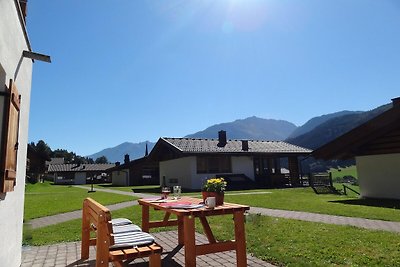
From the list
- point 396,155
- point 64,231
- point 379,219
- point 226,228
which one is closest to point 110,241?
point 226,228

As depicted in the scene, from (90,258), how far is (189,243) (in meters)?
2.11

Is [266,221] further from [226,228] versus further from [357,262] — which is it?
[357,262]

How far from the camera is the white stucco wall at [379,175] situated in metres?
12.2

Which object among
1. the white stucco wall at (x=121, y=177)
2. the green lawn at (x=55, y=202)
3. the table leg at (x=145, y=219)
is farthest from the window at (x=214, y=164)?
the white stucco wall at (x=121, y=177)

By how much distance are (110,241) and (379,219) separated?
7.14m

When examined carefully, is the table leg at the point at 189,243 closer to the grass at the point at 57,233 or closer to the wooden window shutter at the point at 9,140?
the wooden window shutter at the point at 9,140

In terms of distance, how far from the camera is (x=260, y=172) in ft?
91.2

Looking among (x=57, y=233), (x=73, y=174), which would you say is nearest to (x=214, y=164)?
(x=57, y=233)

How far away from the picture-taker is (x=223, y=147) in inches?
1055

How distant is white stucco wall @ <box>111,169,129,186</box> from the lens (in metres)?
43.9

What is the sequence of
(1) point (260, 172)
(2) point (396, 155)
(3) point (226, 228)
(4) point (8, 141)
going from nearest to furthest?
(4) point (8, 141)
(3) point (226, 228)
(2) point (396, 155)
(1) point (260, 172)

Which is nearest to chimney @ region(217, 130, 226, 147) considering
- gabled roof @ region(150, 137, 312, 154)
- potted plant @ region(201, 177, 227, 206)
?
gabled roof @ region(150, 137, 312, 154)

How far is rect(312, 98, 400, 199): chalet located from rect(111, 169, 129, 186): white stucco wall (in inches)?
1344

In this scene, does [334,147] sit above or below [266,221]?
above
